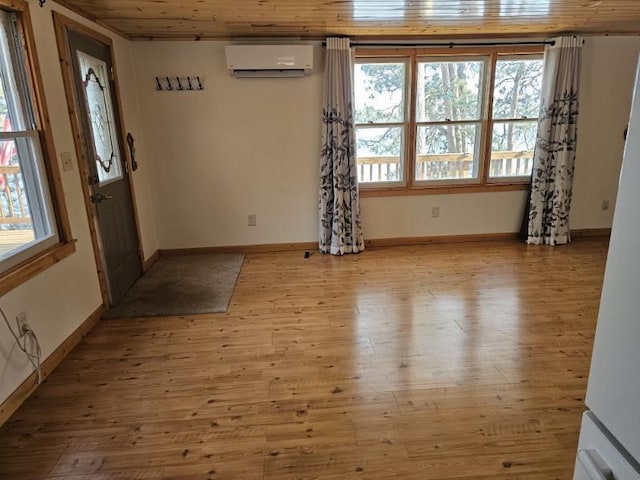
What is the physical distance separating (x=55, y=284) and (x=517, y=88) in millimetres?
4733

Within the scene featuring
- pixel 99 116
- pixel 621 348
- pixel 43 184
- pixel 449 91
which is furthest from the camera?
pixel 449 91

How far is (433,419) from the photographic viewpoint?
78.5 inches

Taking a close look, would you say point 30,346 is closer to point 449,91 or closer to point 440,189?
point 440,189

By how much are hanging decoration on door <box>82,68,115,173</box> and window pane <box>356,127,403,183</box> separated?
2442 mm

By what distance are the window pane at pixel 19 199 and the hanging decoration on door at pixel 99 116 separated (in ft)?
2.78

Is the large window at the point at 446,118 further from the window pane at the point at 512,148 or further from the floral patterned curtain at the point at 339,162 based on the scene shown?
the floral patterned curtain at the point at 339,162

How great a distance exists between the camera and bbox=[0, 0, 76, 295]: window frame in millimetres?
2207

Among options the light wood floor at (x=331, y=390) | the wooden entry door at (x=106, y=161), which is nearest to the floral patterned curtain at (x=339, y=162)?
the light wood floor at (x=331, y=390)

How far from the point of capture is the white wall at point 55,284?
2143 millimetres

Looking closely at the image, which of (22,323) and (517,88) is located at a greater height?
(517,88)

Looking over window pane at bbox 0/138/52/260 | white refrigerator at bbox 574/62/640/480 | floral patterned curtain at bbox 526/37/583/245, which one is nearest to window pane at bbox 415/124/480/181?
floral patterned curtain at bbox 526/37/583/245

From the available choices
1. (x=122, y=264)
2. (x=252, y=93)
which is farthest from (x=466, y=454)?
(x=252, y=93)

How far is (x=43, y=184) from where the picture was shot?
2.53 metres

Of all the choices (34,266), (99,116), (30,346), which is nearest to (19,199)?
(34,266)
